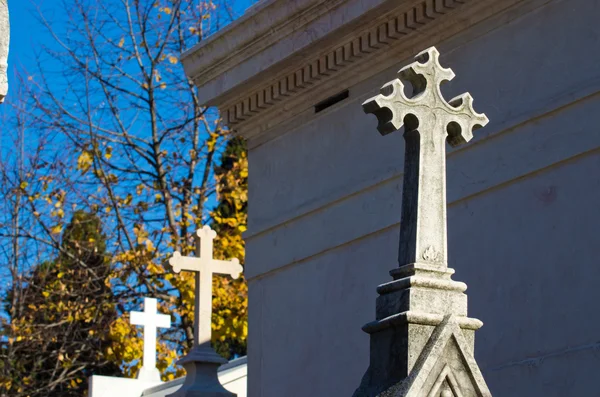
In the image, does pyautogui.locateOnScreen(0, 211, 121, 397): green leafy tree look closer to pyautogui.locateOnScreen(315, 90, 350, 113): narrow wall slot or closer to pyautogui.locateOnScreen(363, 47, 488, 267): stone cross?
pyautogui.locateOnScreen(315, 90, 350, 113): narrow wall slot

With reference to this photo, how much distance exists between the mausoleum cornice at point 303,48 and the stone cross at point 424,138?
2.64m

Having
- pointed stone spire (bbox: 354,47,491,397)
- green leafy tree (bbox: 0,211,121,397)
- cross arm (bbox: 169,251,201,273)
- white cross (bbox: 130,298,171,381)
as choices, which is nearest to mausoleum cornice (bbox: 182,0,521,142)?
cross arm (bbox: 169,251,201,273)

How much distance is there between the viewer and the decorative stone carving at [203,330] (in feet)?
36.6

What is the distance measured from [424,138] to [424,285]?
0.78 meters

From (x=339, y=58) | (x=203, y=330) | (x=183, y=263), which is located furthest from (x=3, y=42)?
(x=183, y=263)

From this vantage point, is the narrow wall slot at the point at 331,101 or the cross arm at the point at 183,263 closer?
the narrow wall slot at the point at 331,101

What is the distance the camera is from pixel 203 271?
A: 474 inches

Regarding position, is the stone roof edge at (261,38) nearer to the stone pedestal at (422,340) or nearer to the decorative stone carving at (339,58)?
the decorative stone carving at (339,58)

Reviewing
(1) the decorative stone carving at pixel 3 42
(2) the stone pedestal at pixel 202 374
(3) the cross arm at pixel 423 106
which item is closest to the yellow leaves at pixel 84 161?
(2) the stone pedestal at pixel 202 374

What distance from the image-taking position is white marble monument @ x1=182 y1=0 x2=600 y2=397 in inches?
296

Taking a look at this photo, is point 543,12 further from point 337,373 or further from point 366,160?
point 337,373

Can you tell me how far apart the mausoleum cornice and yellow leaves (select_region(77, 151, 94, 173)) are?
11.4m

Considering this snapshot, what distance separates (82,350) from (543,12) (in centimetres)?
1518

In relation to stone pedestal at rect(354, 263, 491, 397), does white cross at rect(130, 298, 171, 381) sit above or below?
above
